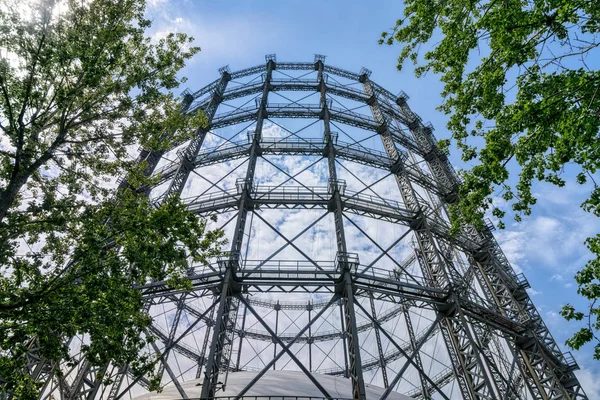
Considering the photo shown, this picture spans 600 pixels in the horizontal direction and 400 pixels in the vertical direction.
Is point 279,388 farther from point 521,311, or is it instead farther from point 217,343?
point 521,311

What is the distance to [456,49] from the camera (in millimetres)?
7547

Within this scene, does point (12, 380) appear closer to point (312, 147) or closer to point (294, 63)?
point (312, 147)

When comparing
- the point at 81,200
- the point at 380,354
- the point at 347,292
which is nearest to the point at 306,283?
the point at 347,292

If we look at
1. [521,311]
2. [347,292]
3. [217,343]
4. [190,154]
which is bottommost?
[217,343]

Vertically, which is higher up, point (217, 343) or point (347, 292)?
point (347, 292)

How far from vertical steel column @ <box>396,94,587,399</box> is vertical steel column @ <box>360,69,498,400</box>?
1039 mm

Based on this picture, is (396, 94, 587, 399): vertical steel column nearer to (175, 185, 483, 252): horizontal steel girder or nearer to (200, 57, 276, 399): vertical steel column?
(175, 185, 483, 252): horizontal steel girder

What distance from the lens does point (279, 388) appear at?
9961 millimetres

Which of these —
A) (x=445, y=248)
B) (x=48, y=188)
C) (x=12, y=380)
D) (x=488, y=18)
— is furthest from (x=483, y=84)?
(x=445, y=248)

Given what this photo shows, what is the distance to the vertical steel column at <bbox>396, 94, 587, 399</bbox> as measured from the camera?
13953 mm

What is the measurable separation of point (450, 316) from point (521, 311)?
5114 millimetres

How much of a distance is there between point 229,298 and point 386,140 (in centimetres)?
1197

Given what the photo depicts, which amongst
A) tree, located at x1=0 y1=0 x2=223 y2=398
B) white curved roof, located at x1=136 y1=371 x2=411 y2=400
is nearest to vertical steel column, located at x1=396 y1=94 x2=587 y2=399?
white curved roof, located at x1=136 y1=371 x2=411 y2=400

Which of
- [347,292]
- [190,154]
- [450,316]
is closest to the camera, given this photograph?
[347,292]
